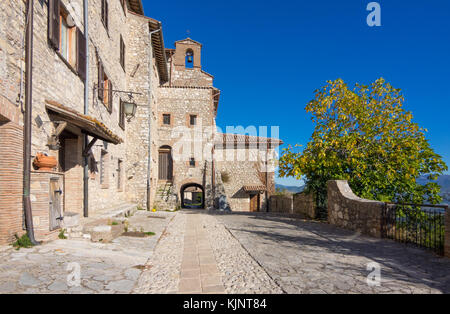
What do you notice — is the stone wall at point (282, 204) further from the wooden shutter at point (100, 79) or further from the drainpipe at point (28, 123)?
the drainpipe at point (28, 123)

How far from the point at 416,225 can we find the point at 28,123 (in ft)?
25.5

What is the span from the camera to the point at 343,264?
453 centimetres

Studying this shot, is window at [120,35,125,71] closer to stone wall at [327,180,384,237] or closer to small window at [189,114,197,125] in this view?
small window at [189,114,197,125]

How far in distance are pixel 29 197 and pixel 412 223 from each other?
A: 303 inches

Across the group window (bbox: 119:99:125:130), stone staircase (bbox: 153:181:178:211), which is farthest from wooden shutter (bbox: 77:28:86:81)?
stone staircase (bbox: 153:181:178:211)

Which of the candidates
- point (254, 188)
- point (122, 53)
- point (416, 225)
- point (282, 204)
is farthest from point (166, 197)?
point (416, 225)

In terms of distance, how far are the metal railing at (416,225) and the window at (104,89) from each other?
884 cm

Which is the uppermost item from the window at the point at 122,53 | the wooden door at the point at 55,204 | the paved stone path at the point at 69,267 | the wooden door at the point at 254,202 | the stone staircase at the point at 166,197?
the window at the point at 122,53

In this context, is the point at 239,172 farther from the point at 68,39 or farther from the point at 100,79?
the point at 68,39

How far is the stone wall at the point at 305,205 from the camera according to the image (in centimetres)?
1198

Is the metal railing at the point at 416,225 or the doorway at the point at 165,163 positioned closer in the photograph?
the metal railing at the point at 416,225

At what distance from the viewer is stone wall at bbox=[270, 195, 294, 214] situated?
675 inches

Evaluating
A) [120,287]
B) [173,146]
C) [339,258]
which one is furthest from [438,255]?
[173,146]

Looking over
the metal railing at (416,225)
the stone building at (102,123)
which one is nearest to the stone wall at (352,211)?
the metal railing at (416,225)
